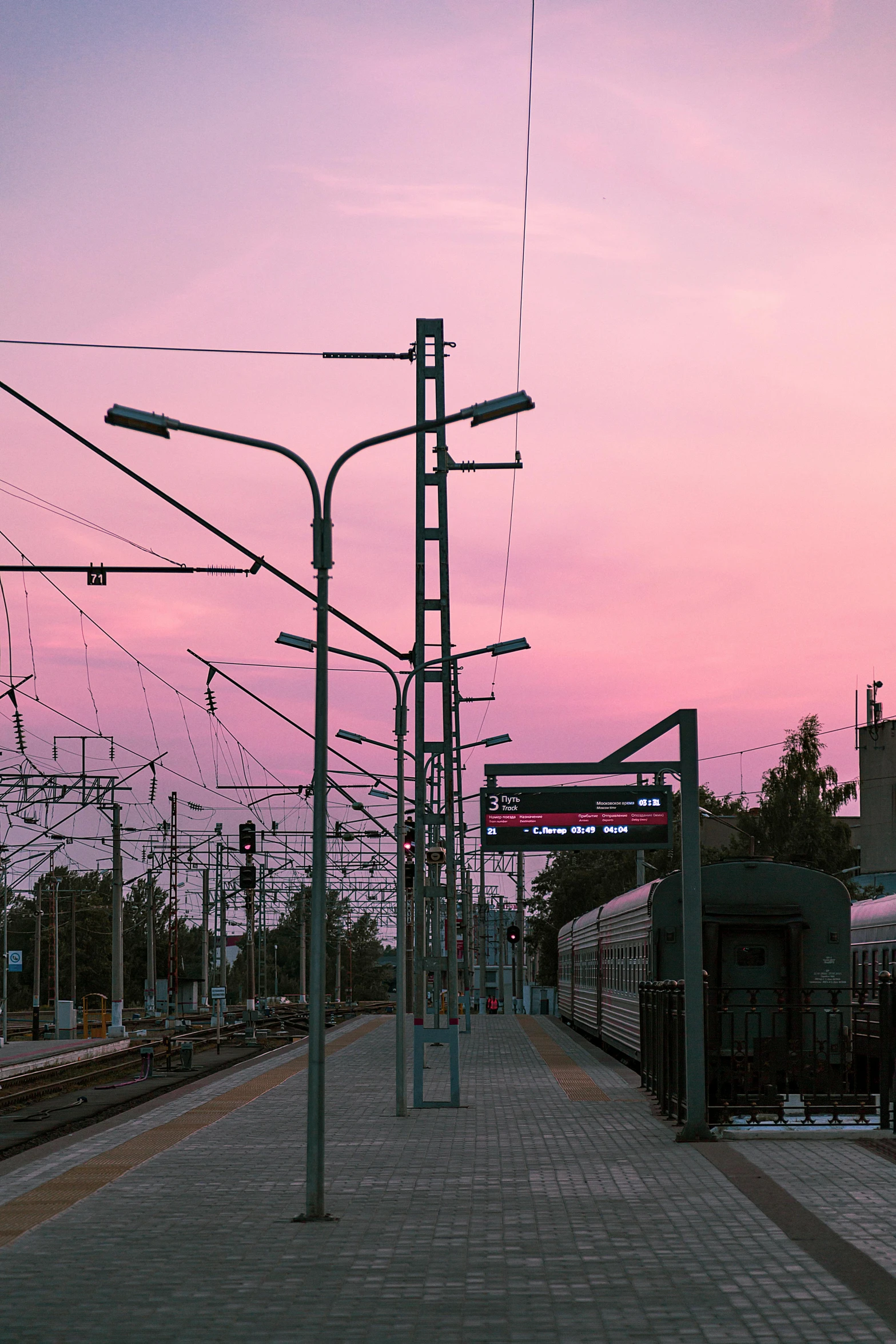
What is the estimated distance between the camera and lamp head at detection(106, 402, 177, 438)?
12.0 m

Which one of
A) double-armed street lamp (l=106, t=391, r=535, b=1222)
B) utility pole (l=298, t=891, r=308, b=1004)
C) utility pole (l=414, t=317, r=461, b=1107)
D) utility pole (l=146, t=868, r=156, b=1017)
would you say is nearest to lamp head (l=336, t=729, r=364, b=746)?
utility pole (l=414, t=317, r=461, b=1107)

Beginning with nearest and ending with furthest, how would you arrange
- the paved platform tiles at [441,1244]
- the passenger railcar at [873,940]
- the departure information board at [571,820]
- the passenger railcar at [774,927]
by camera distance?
the paved platform tiles at [441,1244] < the passenger railcar at [774,927] < the passenger railcar at [873,940] < the departure information board at [571,820]

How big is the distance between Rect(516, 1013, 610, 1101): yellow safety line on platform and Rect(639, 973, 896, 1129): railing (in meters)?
0.92

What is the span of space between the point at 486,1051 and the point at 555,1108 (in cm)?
1321

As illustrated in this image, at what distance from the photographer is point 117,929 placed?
47312 mm

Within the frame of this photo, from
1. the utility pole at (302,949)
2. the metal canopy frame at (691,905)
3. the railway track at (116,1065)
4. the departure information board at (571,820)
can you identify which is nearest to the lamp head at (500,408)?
the metal canopy frame at (691,905)

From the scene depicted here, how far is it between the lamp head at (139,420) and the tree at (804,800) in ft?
175

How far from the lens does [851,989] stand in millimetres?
16609

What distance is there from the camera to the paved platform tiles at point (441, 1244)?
805cm

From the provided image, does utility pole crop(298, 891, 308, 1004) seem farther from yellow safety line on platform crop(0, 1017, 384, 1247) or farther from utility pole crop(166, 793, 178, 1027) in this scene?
yellow safety line on platform crop(0, 1017, 384, 1247)

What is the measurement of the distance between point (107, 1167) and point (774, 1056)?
680 cm

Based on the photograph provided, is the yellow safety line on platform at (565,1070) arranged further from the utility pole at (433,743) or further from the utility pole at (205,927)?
the utility pole at (205,927)

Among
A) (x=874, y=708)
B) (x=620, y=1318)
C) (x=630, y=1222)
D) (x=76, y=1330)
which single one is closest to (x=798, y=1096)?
(x=630, y=1222)

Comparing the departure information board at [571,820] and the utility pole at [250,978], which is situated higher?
the departure information board at [571,820]
